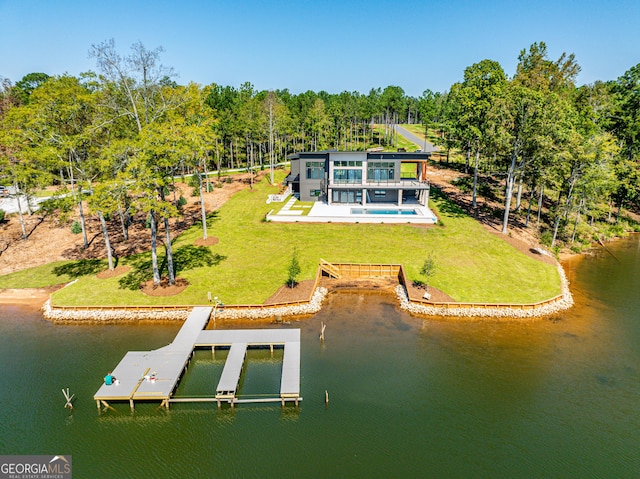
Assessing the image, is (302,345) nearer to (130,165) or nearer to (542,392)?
(542,392)

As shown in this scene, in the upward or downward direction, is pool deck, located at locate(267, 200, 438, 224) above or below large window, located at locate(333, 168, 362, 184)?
below

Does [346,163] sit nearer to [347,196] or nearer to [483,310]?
[347,196]

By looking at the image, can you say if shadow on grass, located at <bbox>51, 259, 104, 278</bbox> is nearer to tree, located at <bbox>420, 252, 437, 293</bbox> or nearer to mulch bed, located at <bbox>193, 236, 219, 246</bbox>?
mulch bed, located at <bbox>193, 236, 219, 246</bbox>

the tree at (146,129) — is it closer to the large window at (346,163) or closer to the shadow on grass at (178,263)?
the shadow on grass at (178,263)

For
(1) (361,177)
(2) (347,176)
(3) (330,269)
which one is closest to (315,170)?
(2) (347,176)

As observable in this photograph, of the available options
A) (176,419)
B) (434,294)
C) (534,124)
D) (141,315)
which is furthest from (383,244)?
(176,419)

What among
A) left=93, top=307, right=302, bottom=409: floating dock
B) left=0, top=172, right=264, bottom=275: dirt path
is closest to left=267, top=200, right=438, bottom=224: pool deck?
left=0, top=172, right=264, bottom=275: dirt path
